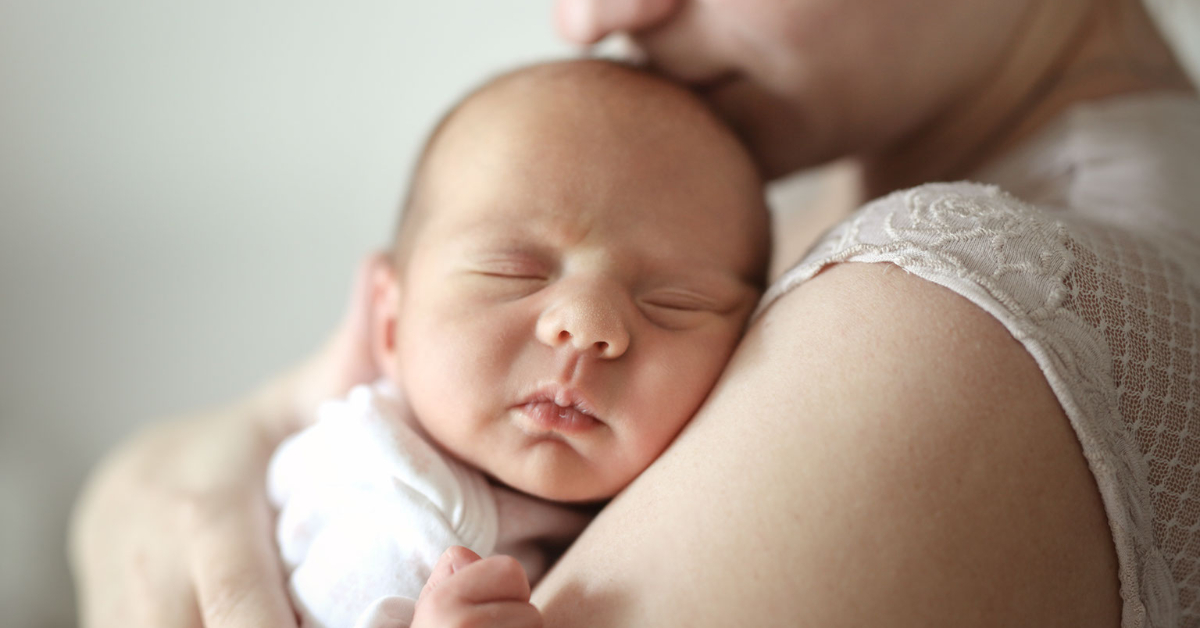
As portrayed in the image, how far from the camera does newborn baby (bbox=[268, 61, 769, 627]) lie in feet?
2.82

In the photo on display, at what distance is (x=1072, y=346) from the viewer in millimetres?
710

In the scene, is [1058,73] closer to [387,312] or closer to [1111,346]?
[1111,346]

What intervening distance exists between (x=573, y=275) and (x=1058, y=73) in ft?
2.65

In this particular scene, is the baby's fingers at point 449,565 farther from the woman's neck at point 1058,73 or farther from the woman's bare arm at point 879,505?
the woman's neck at point 1058,73

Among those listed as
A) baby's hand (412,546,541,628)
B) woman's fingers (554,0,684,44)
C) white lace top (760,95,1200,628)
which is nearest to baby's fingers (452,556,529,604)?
baby's hand (412,546,541,628)

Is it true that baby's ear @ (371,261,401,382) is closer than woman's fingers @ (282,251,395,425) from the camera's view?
Yes

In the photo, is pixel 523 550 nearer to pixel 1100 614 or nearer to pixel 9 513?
pixel 1100 614

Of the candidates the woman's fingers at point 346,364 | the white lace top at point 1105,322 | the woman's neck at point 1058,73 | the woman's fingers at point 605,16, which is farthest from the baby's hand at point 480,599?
the woman's neck at point 1058,73

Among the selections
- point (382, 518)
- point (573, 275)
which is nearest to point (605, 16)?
point (573, 275)

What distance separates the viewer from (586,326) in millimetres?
840

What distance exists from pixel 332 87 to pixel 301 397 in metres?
1.38

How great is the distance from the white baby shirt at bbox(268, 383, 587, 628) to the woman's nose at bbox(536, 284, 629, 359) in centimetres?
19

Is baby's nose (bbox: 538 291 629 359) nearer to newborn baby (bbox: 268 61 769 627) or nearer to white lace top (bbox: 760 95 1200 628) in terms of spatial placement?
newborn baby (bbox: 268 61 769 627)

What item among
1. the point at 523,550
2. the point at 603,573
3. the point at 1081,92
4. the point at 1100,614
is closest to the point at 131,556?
the point at 523,550
